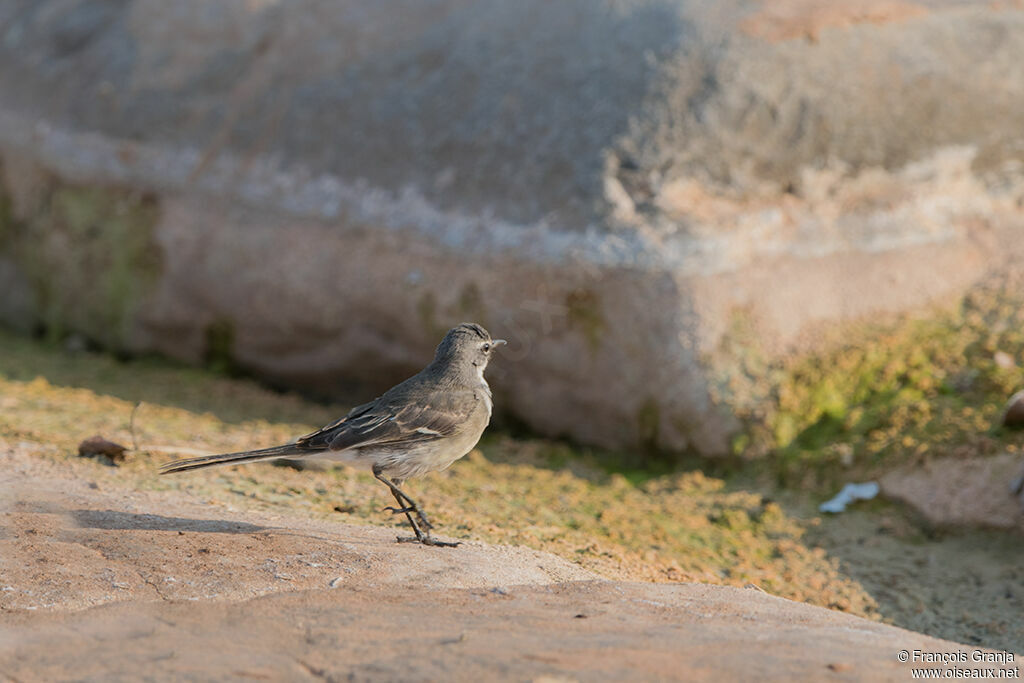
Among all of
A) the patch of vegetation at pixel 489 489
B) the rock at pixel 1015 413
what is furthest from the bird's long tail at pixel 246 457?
the rock at pixel 1015 413

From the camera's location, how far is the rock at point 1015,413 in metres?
6.43

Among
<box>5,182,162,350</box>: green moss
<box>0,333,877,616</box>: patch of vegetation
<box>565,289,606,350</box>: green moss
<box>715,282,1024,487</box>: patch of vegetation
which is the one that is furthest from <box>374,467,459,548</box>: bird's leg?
<box>5,182,162,350</box>: green moss

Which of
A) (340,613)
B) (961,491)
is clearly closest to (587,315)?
(961,491)

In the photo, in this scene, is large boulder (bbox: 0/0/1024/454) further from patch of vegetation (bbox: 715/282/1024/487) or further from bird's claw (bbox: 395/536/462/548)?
bird's claw (bbox: 395/536/462/548)

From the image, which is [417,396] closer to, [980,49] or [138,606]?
[138,606]

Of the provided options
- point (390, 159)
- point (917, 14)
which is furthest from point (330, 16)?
point (917, 14)

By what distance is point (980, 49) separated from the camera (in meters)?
7.68

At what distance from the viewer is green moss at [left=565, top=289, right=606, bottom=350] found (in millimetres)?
7449

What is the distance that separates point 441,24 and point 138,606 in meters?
5.61

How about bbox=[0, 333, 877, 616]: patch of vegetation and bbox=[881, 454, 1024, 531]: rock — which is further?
bbox=[881, 454, 1024, 531]: rock

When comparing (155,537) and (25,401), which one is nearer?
(155,537)

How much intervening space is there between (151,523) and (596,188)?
Answer: 3810mm

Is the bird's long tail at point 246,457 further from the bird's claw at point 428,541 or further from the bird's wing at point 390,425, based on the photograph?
the bird's claw at point 428,541

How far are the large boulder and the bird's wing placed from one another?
2711mm
